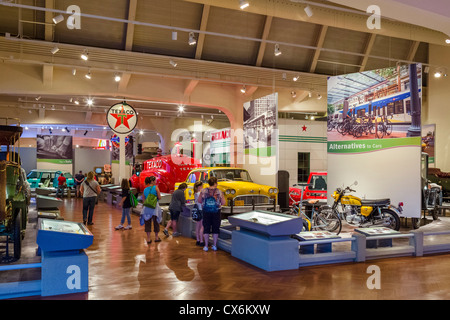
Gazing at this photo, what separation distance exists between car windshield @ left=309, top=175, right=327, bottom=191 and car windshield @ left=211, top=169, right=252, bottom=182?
225cm

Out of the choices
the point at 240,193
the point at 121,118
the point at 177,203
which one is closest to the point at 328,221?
the point at 240,193

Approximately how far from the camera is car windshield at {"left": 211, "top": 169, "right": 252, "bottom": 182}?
1012 cm

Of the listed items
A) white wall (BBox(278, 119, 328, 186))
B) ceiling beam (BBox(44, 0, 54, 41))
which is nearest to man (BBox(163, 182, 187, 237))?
ceiling beam (BBox(44, 0, 54, 41))

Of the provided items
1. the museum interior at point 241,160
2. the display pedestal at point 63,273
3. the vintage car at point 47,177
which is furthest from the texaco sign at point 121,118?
the vintage car at point 47,177

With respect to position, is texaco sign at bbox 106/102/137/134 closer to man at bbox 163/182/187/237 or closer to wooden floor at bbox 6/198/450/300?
man at bbox 163/182/187/237

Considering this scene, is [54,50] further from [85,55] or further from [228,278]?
[228,278]

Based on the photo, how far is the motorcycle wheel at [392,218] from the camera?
7.94 meters

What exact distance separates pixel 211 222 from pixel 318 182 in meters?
6.02

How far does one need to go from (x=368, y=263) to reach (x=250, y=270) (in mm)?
1846

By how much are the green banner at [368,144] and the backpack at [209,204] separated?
Result: 4.31 m

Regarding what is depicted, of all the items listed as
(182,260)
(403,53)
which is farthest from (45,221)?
(403,53)

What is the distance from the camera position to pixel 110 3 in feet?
31.7

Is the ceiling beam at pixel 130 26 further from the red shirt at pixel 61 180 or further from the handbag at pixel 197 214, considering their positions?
the red shirt at pixel 61 180
